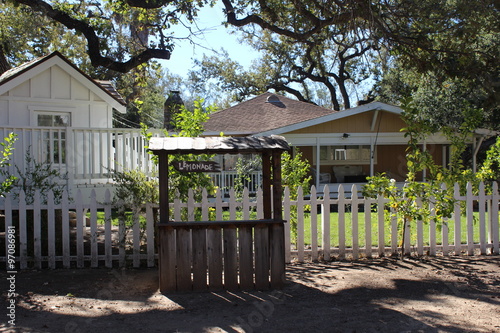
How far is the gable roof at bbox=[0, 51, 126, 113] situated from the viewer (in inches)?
445

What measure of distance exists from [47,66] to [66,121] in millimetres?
1455

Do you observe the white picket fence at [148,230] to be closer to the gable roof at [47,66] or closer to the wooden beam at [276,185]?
the wooden beam at [276,185]

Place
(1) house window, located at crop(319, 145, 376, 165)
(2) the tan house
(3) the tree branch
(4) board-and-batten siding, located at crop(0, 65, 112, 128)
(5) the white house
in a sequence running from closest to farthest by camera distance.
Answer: (5) the white house < (3) the tree branch < (4) board-and-batten siding, located at crop(0, 65, 112, 128) < (2) the tan house < (1) house window, located at crop(319, 145, 376, 165)

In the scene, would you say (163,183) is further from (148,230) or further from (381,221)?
(381,221)

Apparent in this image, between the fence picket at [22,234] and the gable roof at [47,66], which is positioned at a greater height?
the gable roof at [47,66]

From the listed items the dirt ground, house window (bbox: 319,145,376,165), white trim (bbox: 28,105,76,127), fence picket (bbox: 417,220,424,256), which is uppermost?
white trim (bbox: 28,105,76,127)

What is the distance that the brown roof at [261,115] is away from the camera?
64.2ft

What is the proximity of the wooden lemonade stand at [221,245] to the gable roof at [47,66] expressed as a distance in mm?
6938

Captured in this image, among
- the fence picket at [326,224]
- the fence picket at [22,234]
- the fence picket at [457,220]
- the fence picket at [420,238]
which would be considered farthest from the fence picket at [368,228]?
the fence picket at [22,234]

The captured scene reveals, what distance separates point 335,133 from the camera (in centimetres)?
1789

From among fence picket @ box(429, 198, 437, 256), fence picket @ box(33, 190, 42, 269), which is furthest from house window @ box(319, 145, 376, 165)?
fence picket @ box(33, 190, 42, 269)

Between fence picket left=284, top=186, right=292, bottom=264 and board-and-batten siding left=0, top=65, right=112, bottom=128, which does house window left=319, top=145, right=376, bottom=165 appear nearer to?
board-and-batten siding left=0, top=65, right=112, bottom=128

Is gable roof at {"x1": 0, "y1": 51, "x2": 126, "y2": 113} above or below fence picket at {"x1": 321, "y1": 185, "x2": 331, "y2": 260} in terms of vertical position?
above

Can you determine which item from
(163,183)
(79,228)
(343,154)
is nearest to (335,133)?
(343,154)
